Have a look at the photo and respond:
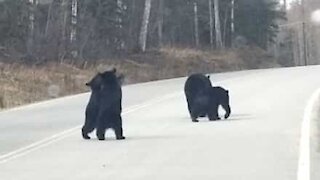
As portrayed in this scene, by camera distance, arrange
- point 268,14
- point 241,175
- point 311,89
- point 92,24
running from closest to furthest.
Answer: point 241,175
point 311,89
point 92,24
point 268,14

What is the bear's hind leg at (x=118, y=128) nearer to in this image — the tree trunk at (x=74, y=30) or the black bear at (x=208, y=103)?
the black bear at (x=208, y=103)

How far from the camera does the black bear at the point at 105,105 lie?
14.4 meters

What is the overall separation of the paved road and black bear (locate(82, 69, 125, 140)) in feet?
0.92

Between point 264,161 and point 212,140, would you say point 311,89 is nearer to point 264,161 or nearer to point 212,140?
point 212,140

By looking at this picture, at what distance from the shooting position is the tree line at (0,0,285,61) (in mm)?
39906

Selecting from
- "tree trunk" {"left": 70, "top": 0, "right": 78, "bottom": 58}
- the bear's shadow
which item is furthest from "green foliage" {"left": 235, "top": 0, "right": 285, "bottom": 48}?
the bear's shadow

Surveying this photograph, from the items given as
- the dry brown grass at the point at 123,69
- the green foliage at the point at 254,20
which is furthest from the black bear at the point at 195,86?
the green foliage at the point at 254,20

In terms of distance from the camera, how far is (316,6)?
92188 millimetres

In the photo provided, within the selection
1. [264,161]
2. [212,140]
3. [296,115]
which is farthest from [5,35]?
[264,161]

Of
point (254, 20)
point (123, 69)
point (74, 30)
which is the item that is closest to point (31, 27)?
point (74, 30)

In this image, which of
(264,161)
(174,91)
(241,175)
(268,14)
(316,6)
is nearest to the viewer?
(241,175)

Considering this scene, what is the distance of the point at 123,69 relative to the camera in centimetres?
4147

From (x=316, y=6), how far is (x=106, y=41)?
5009 cm

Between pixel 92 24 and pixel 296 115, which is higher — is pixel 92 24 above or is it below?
above
